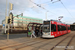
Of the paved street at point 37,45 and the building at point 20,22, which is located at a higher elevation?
the building at point 20,22

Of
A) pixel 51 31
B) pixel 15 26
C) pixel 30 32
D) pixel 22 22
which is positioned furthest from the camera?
pixel 22 22

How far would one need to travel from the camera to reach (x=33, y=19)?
77.0 m

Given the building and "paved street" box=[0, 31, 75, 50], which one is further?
the building

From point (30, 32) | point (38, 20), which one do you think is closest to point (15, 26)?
point (38, 20)

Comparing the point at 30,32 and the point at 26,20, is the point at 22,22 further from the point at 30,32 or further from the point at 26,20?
the point at 30,32

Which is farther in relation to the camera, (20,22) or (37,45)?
(20,22)

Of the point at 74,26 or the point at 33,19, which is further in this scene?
the point at 33,19

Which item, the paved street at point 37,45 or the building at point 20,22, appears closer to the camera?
the paved street at point 37,45

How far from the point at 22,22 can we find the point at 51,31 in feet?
190

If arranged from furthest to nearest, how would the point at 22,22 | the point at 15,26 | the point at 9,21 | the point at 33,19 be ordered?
the point at 33,19 < the point at 22,22 < the point at 15,26 < the point at 9,21

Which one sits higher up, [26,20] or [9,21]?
→ [26,20]

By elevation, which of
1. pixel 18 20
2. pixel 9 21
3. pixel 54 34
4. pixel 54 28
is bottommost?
pixel 54 34

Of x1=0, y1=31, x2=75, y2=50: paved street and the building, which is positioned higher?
the building

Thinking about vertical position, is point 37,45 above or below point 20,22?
below
